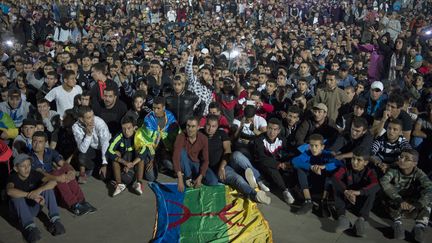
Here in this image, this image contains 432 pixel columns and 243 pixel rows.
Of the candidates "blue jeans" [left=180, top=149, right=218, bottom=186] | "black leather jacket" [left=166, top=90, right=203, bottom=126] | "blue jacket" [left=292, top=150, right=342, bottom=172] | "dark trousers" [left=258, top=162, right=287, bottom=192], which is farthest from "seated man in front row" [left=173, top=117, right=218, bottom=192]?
"blue jacket" [left=292, top=150, right=342, bottom=172]

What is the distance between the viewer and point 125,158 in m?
6.09

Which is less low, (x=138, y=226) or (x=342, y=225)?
(x=342, y=225)

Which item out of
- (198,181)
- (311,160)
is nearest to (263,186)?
(311,160)

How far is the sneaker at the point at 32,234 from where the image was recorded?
472 cm

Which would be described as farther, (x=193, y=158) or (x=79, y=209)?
(x=193, y=158)

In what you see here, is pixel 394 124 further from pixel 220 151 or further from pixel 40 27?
pixel 40 27

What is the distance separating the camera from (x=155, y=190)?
6008 millimetres

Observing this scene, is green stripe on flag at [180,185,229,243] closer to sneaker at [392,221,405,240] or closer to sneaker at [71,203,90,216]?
sneaker at [71,203,90,216]

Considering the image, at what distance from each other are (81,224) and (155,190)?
1.19 meters

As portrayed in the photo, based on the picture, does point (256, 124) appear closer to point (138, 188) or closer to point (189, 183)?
point (189, 183)

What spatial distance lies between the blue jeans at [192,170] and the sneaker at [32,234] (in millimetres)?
2098

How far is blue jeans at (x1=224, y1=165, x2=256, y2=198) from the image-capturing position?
18.2ft

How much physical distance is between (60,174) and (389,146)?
14.6 feet

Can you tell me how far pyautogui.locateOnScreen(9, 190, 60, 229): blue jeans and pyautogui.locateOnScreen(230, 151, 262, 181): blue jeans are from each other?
2466mm
